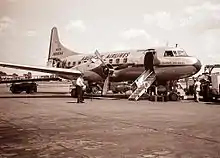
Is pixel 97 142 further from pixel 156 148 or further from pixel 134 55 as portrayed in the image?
pixel 134 55

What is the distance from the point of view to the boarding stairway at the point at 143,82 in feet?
56.2

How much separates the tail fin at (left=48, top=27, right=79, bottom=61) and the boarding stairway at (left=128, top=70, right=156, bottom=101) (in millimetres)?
9179

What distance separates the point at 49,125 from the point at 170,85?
1107cm

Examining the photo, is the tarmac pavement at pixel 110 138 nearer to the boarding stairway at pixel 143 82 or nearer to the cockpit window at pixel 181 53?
the boarding stairway at pixel 143 82

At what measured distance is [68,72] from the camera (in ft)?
66.3

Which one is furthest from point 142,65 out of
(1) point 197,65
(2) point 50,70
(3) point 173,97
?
(2) point 50,70

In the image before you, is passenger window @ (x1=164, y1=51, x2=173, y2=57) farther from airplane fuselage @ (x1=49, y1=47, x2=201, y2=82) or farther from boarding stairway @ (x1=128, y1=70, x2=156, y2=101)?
boarding stairway @ (x1=128, y1=70, x2=156, y2=101)

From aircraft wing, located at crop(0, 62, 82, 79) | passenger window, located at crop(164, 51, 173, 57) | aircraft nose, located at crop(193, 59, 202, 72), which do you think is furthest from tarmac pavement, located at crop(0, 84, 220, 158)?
aircraft wing, located at crop(0, 62, 82, 79)

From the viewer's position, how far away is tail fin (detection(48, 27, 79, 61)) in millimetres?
26219

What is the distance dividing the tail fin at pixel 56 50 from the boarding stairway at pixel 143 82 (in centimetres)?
918

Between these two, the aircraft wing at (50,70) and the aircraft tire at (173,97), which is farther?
the aircraft wing at (50,70)

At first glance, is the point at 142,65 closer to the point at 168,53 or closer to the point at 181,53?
the point at 168,53

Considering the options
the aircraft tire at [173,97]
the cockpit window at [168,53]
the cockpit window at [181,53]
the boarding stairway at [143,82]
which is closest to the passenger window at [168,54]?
the cockpit window at [168,53]

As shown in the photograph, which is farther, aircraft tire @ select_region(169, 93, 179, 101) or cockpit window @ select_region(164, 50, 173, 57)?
cockpit window @ select_region(164, 50, 173, 57)
